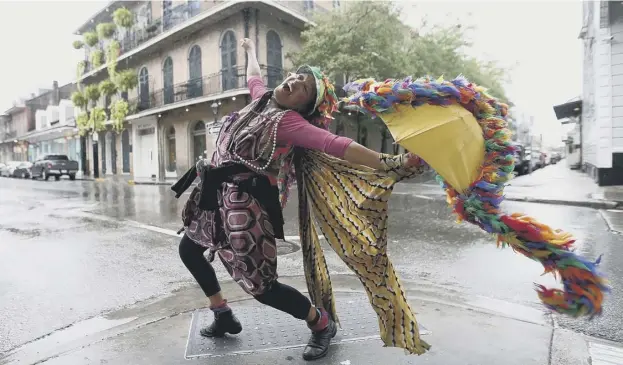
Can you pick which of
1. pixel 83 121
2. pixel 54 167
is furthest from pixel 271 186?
pixel 83 121

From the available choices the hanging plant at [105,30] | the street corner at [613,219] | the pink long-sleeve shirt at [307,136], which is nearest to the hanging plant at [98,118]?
the hanging plant at [105,30]

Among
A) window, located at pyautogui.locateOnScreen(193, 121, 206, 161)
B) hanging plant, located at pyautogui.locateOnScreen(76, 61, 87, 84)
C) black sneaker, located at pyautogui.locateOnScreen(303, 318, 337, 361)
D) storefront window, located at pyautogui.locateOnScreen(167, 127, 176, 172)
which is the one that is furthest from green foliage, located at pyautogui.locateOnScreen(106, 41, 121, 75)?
black sneaker, located at pyautogui.locateOnScreen(303, 318, 337, 361)

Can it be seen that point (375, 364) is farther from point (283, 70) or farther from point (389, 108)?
point (283, 70)

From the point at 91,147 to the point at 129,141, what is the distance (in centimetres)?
698

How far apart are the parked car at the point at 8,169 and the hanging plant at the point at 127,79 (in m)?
12.6

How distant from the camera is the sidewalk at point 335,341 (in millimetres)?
2625

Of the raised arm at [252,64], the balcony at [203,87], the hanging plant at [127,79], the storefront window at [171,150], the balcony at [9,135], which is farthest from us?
the balcony at [9,135]

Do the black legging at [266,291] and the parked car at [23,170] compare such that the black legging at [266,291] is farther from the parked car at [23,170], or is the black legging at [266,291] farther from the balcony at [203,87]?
the parked car at [23,170]

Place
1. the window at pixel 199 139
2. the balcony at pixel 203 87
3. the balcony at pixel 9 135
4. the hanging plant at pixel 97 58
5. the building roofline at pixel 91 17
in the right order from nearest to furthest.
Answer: the balcony at pixel 203 87
the window at pixel 199 139
the building roofline at pixel 91 17
the hanging plant at pixel 97 58
the balcony at pixel 9 135

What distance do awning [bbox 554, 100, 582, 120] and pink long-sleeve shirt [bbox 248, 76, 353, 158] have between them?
2790 cm

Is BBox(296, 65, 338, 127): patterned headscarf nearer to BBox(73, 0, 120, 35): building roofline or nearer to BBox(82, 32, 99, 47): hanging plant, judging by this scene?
BBox(73, 0, 120, 35): building roofline

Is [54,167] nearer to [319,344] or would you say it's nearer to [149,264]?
[149,264]

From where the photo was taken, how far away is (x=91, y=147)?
3653 centimetres

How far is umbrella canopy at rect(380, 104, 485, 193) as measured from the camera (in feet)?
6.54
